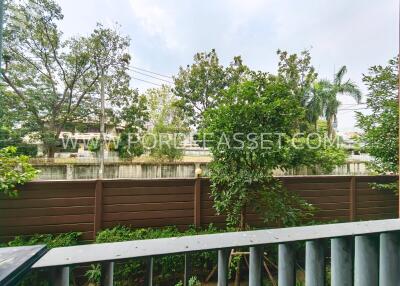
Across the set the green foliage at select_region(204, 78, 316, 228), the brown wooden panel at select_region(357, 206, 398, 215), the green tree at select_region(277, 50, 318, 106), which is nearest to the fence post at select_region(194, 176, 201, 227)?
the green foliage at select_region(204, 78, 316, 228)

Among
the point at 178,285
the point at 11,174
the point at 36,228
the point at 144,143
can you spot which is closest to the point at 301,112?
the point at 178,285

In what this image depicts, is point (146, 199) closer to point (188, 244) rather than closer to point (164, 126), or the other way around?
point (188, 244)

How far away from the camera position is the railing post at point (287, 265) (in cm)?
56

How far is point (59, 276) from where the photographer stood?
0.41 meters

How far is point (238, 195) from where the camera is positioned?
217cm

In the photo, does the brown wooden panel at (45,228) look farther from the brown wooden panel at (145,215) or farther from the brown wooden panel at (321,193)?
the brown wooden panel at (321,193)

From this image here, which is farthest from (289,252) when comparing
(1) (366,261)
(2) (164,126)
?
(2) (164,126)

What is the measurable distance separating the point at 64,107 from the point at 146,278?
545 cm

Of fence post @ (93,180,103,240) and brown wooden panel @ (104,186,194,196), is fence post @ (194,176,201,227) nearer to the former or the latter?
brown wooden panel @ (104,186,194,196)

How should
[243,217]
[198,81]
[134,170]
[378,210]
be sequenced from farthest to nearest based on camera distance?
[198,81] → [134,170] → [378,210] → [243,217]

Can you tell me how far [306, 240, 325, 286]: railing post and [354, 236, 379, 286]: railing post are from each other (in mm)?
142

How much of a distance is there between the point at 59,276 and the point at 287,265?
0.49 metres

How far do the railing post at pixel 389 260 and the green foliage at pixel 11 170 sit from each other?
231cm

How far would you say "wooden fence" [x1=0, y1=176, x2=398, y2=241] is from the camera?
2.35 metres
